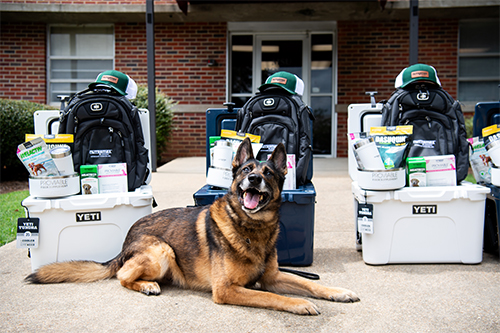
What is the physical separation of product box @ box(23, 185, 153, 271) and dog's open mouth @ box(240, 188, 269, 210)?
946 mm

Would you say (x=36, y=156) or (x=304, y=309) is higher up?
(x=36, y=156)

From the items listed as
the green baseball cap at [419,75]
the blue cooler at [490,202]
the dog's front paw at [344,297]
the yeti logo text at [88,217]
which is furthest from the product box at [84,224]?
the blue cooler at [490,202]

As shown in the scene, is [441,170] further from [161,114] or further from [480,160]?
[161,114]

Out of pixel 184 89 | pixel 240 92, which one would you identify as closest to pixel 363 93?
pixel 240 92

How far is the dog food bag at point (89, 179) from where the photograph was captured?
3.13 m

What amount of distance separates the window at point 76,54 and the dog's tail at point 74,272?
8105mm

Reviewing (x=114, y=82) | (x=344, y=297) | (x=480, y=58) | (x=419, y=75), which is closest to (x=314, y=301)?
(x=344, y=297)

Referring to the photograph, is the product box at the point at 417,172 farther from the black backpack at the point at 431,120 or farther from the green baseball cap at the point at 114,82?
the green baseball cap at the point at 114,82

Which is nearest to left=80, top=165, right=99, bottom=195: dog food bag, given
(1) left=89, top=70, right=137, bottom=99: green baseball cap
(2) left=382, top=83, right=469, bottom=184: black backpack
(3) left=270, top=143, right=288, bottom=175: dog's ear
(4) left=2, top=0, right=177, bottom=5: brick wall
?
(1) left=89, top=70, right=137, bottom=99: green baseball cap

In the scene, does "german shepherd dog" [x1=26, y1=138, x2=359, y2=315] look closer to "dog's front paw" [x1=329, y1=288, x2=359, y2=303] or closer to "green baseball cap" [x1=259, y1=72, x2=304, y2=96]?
"dog's front paw" [x1=329, y1=288, x2=359, y2=303]

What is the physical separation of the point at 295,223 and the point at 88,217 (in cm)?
159

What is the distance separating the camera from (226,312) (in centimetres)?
238

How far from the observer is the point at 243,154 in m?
2.77

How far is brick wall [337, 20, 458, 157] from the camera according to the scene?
9430 millimetres
